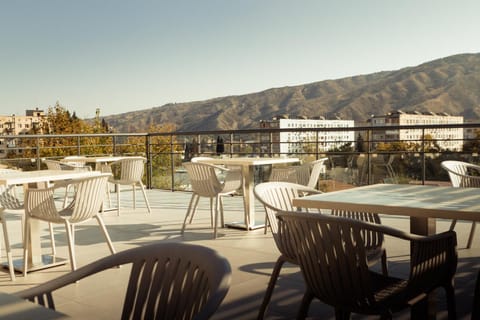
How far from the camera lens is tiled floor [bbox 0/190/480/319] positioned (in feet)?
9.02

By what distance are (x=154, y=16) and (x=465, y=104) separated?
110 feet

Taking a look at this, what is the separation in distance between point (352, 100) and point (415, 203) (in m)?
50.2

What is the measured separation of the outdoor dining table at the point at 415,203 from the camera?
191 centimetres

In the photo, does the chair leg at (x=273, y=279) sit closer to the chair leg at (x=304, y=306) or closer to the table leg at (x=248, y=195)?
the chair leg at (x=304, y=306)

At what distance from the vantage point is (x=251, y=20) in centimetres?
2284

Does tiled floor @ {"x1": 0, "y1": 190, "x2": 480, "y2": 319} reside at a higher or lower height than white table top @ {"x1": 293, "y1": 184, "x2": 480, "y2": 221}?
lower

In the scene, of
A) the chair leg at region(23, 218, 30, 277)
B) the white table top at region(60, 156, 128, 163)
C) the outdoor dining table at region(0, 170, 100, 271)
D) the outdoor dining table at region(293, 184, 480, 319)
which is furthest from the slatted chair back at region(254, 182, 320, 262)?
the white table top at region(60, 156, 128, 163)

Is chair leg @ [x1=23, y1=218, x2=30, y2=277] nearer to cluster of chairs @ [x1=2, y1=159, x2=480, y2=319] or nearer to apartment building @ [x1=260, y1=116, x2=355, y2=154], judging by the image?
cluster of chairs @ [x1=2, y1=159, x2=480, y2=319]

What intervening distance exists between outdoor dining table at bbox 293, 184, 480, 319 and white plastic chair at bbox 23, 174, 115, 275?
5.31 ft

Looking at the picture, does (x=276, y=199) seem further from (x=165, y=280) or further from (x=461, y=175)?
(x=461, y=175)

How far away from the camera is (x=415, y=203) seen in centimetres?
208

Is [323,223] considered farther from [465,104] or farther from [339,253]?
[465,104]

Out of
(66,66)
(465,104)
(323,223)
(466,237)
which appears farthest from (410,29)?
(323,223)

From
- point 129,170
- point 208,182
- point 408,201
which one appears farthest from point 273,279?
point 129,170
